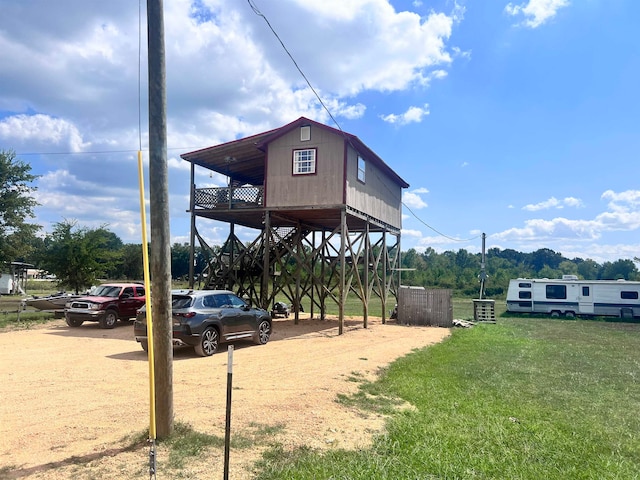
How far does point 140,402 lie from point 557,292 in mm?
27146

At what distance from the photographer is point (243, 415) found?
614cm

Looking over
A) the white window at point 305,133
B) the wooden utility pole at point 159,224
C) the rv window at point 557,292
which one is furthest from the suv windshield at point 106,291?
the rv window at point 557,292

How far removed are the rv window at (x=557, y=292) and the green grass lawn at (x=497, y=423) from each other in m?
16.2

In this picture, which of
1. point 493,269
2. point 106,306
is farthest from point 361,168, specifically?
point 493,269

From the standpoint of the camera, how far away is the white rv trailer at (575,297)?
26297mm

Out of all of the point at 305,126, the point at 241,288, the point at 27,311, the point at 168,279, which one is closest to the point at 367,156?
the point at 305,126

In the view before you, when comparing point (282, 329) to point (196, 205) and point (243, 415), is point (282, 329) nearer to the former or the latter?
point (196, 205)

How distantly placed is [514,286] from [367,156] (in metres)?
16.0

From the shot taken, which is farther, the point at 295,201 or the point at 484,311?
the point at 484,311

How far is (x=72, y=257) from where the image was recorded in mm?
21766

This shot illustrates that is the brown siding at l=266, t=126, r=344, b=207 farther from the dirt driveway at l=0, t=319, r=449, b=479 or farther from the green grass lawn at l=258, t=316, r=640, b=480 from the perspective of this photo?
the green grass lawn at l=258, t=316, r=640, b=480

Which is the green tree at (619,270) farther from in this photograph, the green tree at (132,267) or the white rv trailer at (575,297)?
the green tree at (132,267)

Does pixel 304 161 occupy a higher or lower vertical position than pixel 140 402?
higher

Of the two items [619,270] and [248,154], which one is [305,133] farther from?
[619,270]
